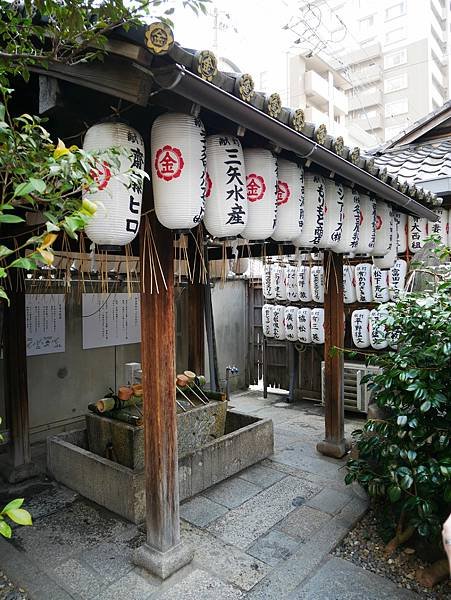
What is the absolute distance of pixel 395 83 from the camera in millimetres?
44031

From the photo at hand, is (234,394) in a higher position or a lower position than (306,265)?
lower

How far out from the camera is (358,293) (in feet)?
28.4

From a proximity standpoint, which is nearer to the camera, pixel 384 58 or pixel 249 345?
pixel 249 345

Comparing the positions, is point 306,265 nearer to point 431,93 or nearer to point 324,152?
point 324,152

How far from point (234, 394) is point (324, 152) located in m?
8.43

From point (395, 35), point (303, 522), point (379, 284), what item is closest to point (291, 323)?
point (379, 284)

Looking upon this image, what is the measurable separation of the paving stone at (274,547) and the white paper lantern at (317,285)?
18.6 feet

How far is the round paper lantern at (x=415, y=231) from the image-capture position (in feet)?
25.1

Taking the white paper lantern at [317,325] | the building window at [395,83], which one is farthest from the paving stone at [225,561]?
the building window at [395,83]

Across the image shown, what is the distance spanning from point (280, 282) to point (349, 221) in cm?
473

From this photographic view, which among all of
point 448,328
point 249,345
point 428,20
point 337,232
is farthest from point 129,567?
point 428,20

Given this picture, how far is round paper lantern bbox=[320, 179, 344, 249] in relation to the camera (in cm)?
509

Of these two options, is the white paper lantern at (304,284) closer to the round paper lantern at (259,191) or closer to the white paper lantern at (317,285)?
the white paper lantern at (317,285)

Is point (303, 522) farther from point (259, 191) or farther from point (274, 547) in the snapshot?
point (259, 191)
